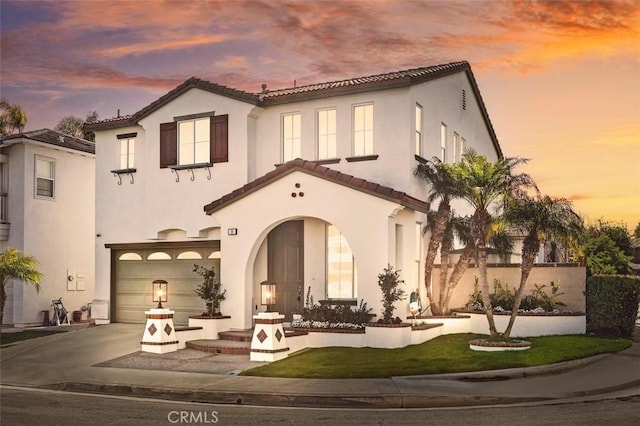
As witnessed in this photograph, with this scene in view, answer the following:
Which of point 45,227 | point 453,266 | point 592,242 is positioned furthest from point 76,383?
point 592,242

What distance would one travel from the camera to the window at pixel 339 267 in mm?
22422

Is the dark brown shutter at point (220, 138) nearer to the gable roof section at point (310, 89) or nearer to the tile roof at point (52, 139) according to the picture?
the gable roof section at point (310, 89)

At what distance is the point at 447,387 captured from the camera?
1449cm

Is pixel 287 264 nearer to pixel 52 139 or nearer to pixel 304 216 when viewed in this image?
pixel 304 216

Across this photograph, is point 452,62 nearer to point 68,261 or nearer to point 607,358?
point 607,358

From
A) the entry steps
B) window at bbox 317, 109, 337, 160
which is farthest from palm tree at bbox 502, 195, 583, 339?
the entry steps

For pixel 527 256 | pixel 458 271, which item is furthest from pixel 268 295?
pixel 527 256

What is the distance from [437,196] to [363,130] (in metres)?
2.89

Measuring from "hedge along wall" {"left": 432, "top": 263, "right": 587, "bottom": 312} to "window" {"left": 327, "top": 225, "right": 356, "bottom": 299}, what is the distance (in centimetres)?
220

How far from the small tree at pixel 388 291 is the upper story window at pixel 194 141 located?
7.99 metres

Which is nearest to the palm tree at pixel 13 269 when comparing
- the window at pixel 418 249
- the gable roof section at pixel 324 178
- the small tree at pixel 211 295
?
the small tree at pixel 211 295

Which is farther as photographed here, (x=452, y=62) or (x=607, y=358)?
(x=452, y=62)

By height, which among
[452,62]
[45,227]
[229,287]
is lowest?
[229,287]

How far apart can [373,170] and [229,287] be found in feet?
17.6
